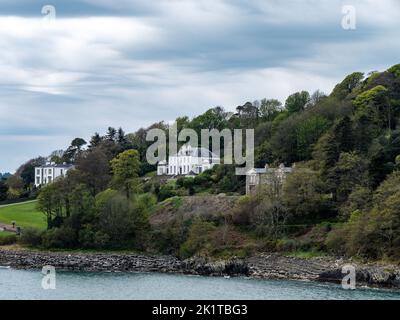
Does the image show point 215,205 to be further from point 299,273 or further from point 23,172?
point 23,172

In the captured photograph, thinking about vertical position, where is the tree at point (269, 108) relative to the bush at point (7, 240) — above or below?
above

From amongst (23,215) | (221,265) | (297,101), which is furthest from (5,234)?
(297,101)

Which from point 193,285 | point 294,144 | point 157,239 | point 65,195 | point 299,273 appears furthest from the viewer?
point 294,144

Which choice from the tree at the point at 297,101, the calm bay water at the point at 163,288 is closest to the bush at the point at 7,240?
the calm bay water at the point at 163,288

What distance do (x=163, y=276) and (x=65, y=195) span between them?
19.2 m

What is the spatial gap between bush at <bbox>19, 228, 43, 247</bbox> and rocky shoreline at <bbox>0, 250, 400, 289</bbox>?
2.67 meters

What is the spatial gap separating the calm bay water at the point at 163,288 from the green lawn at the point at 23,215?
23460 mm

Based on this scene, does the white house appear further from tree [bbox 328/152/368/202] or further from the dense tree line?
tree [bbox 328/152/368/202]

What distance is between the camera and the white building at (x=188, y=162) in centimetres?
9550

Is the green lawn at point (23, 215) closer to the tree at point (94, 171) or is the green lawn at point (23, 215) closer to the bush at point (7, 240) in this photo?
the bush at point (7, 240)

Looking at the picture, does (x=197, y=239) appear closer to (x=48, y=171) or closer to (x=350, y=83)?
(x=350, y=83)

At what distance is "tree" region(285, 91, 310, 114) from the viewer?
98.4 m

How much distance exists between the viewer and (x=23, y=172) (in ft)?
388
